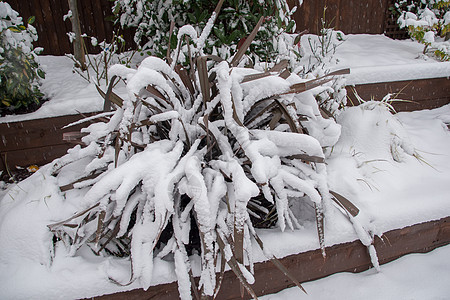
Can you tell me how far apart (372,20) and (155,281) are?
195 inches

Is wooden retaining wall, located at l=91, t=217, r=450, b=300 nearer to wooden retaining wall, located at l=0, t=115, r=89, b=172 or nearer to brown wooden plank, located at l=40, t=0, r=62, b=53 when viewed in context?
wooden retaining wall, located at l=0, t=115, r=89, b=172

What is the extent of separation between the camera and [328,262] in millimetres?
1354

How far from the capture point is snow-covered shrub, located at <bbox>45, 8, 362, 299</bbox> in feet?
3.52

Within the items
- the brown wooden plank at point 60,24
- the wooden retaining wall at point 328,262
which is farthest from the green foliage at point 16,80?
the wooden retaining wall at point 328,262

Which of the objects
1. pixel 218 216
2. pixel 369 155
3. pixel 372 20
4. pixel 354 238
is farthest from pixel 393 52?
pixel 218 216

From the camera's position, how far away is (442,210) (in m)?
1.46

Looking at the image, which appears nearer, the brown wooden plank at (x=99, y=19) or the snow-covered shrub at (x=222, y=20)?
the snow-covered shrub at (x=222, y=20)

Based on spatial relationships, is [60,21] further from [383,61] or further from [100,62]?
[383,61]

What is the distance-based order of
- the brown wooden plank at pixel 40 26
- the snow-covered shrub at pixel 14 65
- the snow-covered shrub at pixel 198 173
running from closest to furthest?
the snow-covered shrub at pixel 198 173, the snow-covered shrub at pixel 14 65, the brown wooden plank at pixel 40 26

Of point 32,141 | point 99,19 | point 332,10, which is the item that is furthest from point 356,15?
point 32,141

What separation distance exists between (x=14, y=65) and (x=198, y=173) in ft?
A: 6.40

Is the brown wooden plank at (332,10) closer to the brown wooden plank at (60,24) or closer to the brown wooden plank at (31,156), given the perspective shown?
the brown wooden plank at (60,24)

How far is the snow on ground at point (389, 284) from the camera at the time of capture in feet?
4.32

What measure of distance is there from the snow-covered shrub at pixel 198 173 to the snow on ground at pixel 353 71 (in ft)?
2.92
